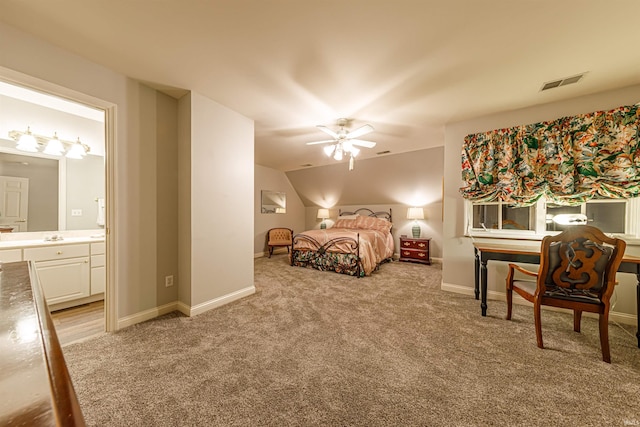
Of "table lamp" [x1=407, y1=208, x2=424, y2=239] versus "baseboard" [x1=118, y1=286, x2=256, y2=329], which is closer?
"baseboard" [x1=118, y1=286, x2=256, y2=329]

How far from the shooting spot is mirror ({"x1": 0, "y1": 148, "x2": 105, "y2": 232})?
8.88ft

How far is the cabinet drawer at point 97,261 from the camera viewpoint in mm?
2856

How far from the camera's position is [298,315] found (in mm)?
2527

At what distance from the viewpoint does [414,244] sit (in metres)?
5.24

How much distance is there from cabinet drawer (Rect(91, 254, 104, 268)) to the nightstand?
525 cm

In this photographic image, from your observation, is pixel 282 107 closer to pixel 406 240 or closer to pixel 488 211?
pixel 488 211

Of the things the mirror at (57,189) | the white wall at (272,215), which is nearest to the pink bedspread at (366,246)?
the white wall at (272,215)

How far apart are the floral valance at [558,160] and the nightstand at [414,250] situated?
2.22 meters

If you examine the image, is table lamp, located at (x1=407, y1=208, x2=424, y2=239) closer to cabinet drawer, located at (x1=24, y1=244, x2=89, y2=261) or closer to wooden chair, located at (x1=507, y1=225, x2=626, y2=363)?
wooden chair, located at (x1=507, y1=225, x2=626, y2=363)

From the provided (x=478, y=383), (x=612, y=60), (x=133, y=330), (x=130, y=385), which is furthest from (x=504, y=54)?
(x=133, y=330)

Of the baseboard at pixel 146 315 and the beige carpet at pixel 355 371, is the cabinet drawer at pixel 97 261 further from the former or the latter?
the beige carpet at pixel 355 371

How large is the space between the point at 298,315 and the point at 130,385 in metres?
1.43

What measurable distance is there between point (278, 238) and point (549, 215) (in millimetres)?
5253

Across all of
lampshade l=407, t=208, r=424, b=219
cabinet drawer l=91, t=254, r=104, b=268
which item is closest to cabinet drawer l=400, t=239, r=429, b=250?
lampshade l=407, t=208, r=424, b=219
